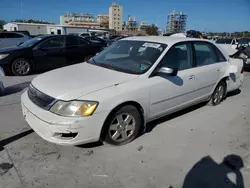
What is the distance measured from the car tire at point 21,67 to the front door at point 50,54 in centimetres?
29

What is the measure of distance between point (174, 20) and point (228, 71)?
58049 mm

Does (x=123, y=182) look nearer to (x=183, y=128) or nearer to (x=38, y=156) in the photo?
(x=38, y=156)

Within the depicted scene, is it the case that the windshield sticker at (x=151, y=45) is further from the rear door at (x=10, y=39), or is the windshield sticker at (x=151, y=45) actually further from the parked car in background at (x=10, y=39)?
the parked car in background at (x=10, y=39)

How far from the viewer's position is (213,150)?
9.81 feet

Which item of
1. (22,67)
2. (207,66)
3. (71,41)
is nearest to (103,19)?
(71,41)

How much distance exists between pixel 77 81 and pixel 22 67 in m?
5.19

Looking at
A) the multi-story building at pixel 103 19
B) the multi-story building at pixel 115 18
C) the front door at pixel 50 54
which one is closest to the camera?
the front door at pixel 50 54

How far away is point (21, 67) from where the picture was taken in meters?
7.10

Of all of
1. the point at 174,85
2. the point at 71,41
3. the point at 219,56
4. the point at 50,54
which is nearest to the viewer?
the point at 174,85

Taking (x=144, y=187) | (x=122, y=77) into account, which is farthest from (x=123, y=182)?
(x=122, y=77)

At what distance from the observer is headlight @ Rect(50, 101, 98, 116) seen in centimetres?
246

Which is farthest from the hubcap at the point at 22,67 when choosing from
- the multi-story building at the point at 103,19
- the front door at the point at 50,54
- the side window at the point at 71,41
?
the multi-story building at the point at 103,19

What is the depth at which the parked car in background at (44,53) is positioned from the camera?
6.92 meters

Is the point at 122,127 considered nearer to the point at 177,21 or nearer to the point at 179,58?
the point at 179,58
